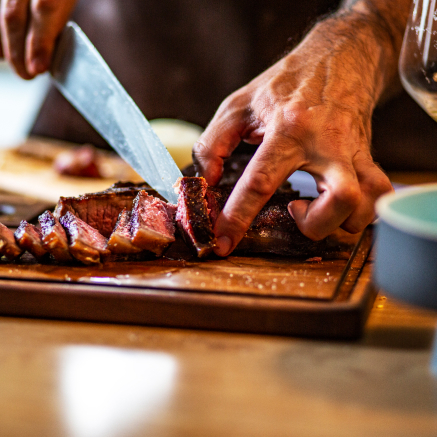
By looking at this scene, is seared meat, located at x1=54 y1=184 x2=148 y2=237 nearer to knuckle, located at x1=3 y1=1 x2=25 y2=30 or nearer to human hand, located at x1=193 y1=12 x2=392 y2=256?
human hand, located at x1=193 y1=12 x2=392 y2=256

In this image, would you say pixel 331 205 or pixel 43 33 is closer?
pixel 331 205

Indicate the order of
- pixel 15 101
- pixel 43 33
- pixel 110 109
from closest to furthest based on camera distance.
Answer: pixel 110 109
pixel 43 33
pixel 15 101

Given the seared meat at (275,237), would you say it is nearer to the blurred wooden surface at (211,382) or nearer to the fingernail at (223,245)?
the fingernail at (223,245)

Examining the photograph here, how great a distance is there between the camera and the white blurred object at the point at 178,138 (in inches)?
143

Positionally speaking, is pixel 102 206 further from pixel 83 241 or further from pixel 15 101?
pixel 15 101

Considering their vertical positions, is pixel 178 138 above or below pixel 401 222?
below

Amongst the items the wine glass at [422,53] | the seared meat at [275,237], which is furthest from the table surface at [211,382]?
the wine glass at [422,53]

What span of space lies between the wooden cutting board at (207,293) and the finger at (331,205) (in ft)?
0.52

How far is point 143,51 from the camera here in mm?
4328

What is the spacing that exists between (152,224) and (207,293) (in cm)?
48

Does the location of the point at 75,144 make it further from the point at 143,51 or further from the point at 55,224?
the point at 55,224

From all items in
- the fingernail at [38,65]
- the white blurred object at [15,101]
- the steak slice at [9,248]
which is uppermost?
the fingernail at [38,65]

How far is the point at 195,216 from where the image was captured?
6.76 feet

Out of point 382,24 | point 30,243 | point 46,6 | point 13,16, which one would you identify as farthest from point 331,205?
point 13,16
